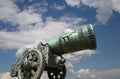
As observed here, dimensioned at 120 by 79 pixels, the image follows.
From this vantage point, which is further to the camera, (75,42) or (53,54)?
(53,54)

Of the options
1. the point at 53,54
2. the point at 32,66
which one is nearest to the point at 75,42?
the point at 53,54

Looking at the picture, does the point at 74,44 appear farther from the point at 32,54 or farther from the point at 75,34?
the point at 32,54

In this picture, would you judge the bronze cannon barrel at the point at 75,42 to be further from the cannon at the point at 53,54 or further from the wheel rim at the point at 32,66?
the wheel rim at the point at 32,66

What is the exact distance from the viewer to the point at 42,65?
16.8 meters

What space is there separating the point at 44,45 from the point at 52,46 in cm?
55

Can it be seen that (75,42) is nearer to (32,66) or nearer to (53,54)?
(53,54)

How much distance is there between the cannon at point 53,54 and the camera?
16.6 metres

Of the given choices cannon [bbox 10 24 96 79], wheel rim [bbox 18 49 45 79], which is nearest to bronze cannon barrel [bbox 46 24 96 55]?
cannon [bbox 10 24 96 79]

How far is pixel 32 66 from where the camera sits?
17203 millimetres

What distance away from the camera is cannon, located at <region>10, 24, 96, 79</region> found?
16.6 m

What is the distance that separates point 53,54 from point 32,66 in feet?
5.49

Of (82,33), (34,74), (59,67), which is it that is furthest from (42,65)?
(82,33)

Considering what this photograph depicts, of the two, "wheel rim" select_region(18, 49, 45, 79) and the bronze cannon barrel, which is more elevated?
the bronze cannon barrel

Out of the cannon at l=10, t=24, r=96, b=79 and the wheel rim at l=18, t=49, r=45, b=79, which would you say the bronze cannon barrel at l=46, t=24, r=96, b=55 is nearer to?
the cannon at l=10, t=24, r=96, b=79
